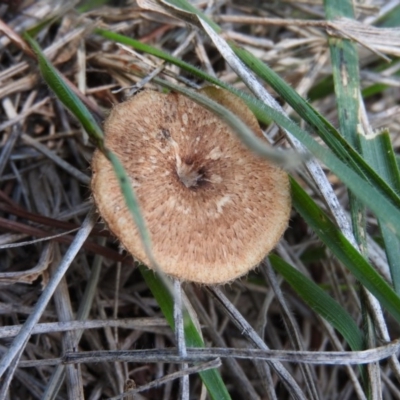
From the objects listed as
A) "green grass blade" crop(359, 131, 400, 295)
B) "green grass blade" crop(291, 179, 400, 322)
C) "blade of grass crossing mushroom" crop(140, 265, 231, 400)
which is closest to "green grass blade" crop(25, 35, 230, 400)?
"blade of grass crossing mushroom" crop(140, 265, 231, 400)

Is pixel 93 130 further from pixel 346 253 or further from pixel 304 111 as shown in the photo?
pixel 346 253

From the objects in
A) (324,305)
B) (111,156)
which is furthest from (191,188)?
(324,305)

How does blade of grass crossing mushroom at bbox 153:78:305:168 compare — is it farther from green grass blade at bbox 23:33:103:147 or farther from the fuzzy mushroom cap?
green grass blade at bbox 23:33:103:147

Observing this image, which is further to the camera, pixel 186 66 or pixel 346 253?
pixel 186 66

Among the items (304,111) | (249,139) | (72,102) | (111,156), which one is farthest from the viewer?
(304,111)

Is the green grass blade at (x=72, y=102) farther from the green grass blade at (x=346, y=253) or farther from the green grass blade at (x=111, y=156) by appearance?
the green grass blade at (x=346, y=253)

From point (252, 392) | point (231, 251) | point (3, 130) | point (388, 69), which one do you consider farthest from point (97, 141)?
point (388, 69)

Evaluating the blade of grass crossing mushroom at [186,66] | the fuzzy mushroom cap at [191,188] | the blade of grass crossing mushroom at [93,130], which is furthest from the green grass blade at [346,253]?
the blade of grass crossing mushroom at [93,130]
